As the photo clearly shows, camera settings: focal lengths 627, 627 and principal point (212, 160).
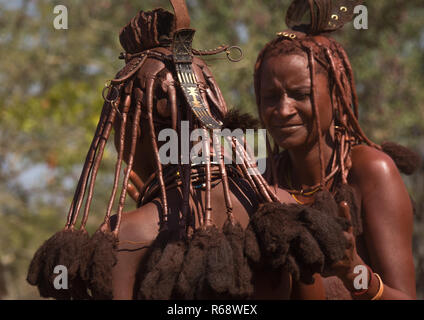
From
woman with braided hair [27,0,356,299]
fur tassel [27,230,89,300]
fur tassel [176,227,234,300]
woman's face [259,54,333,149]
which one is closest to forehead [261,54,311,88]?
woman's face [259,54,333,149]

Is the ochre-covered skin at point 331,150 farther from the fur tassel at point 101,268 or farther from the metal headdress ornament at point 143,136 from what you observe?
the fur tassel at point 101,268

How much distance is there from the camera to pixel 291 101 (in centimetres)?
361

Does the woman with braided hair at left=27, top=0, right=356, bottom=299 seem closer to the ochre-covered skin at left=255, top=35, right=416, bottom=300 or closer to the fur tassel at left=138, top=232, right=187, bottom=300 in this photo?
the fur tassel at left=138, top=232, right=187, bottom=300

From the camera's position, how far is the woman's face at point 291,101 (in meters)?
3.58

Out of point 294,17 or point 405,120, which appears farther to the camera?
point 405,120

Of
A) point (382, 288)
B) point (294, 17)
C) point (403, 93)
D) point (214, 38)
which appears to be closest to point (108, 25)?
point (214, 38)

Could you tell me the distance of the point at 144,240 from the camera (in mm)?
2330

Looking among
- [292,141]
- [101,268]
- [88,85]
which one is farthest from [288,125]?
[88,85]

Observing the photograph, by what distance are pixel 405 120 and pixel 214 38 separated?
3336mm

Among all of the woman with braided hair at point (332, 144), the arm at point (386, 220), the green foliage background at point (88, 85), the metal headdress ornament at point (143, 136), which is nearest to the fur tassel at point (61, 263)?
the metal headdress ornament at point (143, 136)

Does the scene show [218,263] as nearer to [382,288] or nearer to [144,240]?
[144,240]

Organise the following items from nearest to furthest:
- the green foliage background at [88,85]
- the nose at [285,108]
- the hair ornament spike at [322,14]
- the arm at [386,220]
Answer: the arm at [386,220] → the nose at [285,108] → the hair ornament spike at [322,14] → the green foliage background at [88,85]
